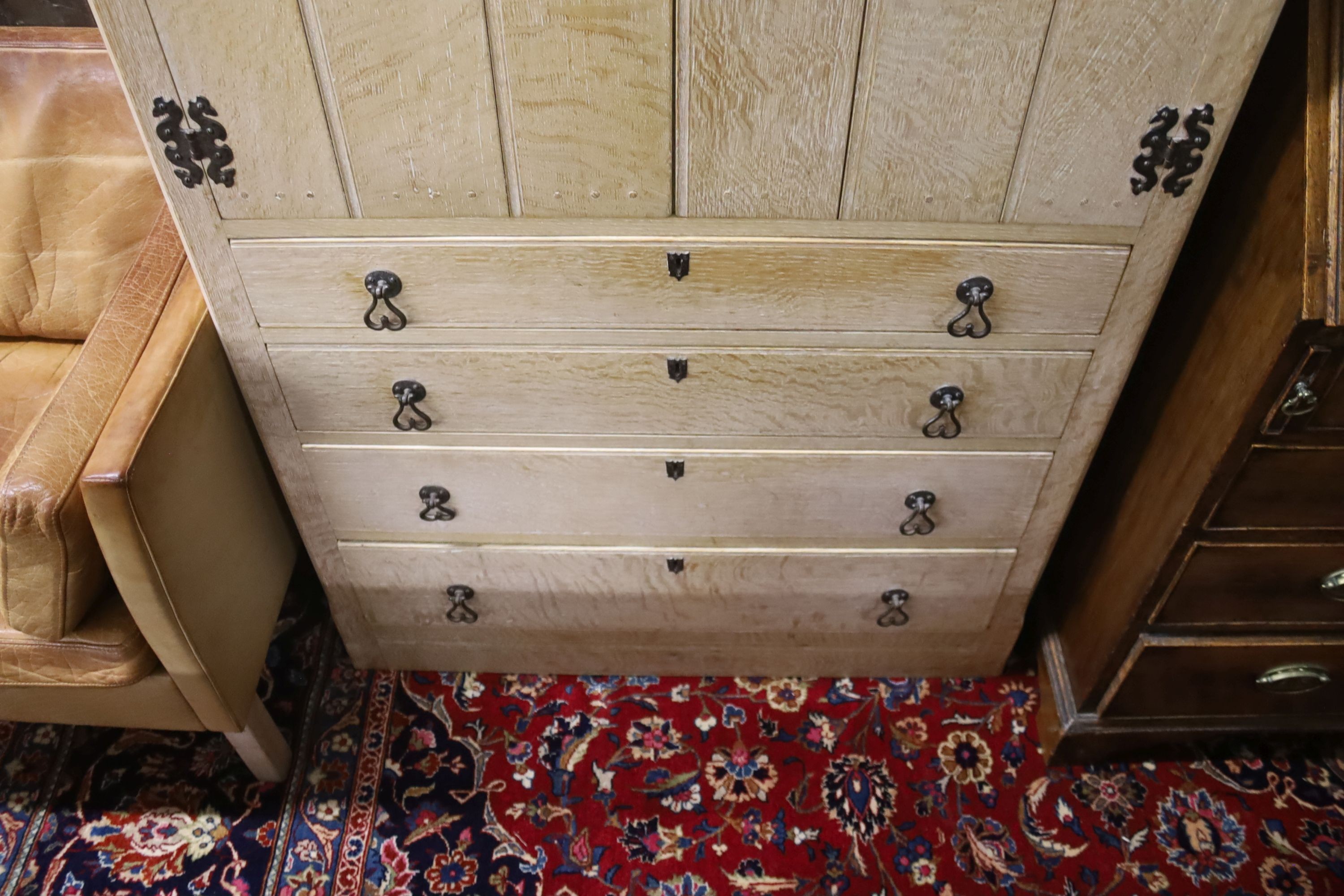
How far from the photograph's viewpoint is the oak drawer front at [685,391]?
1.21 metres

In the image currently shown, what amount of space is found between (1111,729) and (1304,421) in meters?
0.67

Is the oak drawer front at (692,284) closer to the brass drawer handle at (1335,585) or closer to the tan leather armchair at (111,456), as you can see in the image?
the tan leather armchair at (111,456)

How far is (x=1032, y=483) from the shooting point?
4.44 ft

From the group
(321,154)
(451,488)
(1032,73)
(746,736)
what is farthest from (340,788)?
(1032,73)

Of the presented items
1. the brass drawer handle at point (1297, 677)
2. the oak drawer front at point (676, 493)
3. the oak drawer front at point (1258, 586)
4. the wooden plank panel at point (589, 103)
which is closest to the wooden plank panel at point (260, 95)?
the wooden plank panel at point (589, 103)

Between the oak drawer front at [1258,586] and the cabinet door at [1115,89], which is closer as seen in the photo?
the cabinet door at [1115,89]

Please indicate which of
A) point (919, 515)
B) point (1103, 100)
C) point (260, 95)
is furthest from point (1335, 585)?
point (260, 95)

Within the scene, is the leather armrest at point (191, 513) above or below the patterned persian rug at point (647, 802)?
above

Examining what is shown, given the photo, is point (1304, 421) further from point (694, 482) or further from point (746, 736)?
point (746, 736)

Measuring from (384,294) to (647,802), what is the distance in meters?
0.97

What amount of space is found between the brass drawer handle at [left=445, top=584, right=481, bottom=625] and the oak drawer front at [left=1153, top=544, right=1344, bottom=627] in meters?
1.10

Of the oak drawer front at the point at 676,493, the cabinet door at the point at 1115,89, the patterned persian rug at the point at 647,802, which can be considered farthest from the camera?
the patterned persian rug at the point at 647,802

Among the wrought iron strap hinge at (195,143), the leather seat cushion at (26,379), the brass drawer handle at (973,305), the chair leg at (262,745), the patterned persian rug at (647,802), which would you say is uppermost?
the wrought iron strap hinge at (195,143)

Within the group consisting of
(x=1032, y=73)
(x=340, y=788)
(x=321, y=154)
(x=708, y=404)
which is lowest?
(x=340, y=788)
